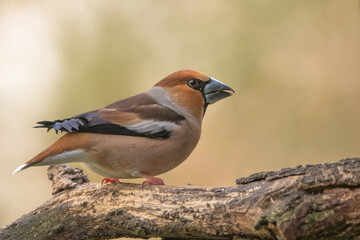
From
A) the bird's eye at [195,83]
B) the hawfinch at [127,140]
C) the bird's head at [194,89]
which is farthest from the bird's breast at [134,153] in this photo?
the bird's eye at [195,83]

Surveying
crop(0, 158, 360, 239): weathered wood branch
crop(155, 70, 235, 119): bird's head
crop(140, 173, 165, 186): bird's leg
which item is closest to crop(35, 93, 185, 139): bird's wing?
crop(155, 70, 235, 119): bird's head

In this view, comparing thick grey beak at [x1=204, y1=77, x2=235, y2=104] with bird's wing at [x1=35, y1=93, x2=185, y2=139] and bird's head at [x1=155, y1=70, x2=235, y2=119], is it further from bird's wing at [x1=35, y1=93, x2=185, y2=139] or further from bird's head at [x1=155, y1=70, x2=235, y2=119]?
bird's wing at [x1=35, y1=93, x2=185, y2=139]

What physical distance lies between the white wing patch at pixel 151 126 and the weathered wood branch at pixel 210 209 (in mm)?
541

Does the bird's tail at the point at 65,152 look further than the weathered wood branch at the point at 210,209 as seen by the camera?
Yes

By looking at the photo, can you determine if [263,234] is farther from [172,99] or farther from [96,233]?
[172,99]

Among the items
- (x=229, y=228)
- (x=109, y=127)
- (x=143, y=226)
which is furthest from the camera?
(x=109, y=127)

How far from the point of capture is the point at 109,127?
4168 millimetres

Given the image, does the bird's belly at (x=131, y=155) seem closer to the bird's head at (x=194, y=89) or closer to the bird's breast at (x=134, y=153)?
the bird's breast at (x=134, y=153)

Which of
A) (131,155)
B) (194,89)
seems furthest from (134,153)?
(194,89)

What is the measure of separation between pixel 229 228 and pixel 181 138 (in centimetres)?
131

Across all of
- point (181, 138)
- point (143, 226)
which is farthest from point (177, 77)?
point (143, 226)

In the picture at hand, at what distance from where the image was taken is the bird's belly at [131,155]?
4105 mm

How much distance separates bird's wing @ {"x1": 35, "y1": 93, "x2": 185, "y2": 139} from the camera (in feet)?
13.5

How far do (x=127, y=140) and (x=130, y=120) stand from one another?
0.24 m
